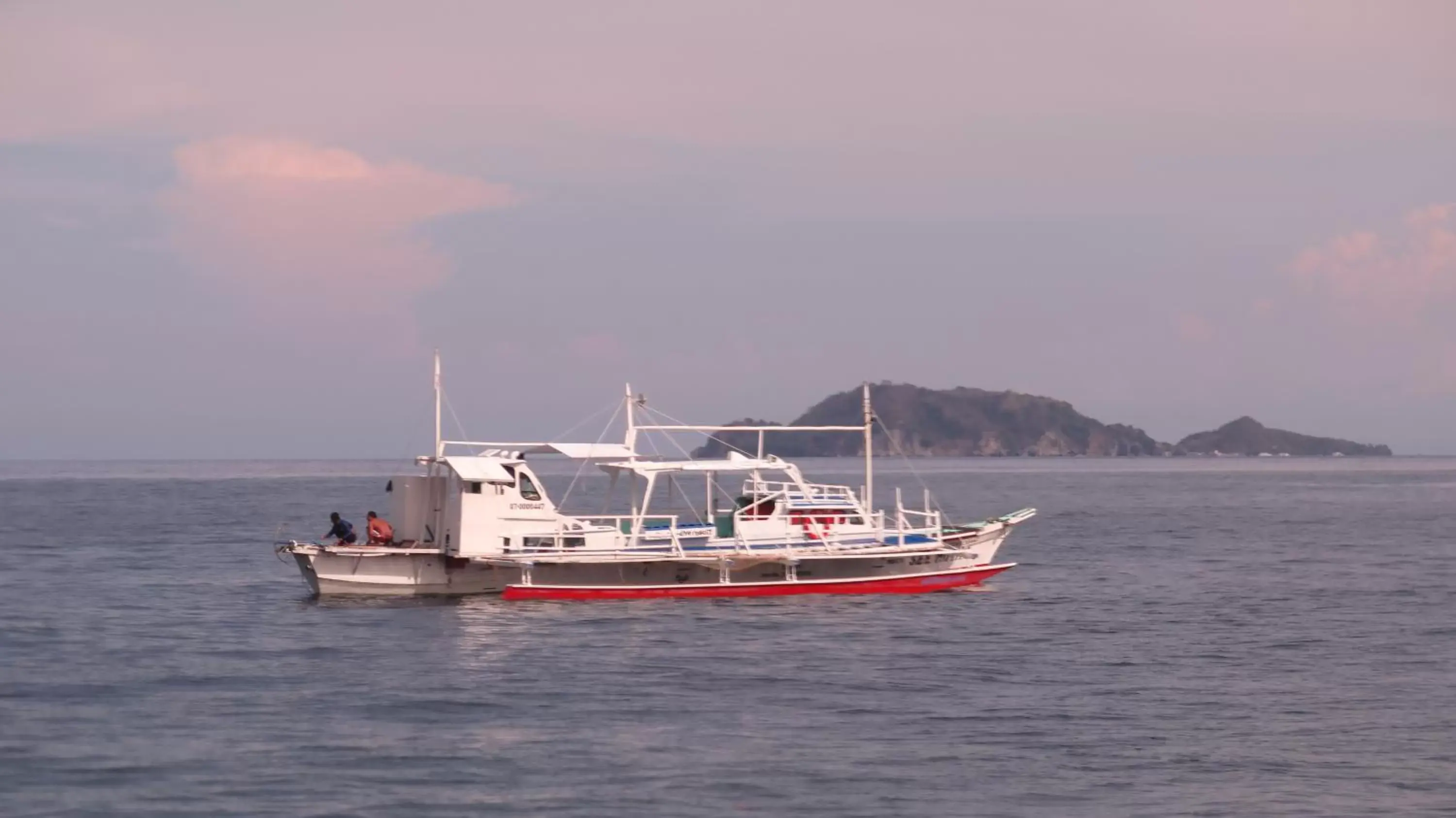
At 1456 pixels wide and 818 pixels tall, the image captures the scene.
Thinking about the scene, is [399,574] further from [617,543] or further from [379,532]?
[617,543]

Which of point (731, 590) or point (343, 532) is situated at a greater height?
point (343, 532)

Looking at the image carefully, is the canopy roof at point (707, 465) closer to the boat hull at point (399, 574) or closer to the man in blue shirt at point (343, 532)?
the boat hull at point (399, 574)

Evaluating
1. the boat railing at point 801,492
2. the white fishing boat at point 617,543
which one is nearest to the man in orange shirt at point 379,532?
the white fishing boat at point 617,543

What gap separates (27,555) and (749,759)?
4639 centimetres

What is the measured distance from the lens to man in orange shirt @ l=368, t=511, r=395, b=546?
39.1 meters

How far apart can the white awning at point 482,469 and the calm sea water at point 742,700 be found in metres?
3.17

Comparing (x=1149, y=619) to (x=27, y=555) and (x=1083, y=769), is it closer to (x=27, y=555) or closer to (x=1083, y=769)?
(x=1083, y=769)

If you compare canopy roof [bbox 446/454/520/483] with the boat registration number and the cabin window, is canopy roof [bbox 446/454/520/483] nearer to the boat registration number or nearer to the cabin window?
the cabin window

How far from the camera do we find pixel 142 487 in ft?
494

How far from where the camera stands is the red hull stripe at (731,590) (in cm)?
3847

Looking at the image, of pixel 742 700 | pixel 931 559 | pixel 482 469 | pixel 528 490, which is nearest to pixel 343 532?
pixel 482 469

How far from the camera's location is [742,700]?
86.1ft

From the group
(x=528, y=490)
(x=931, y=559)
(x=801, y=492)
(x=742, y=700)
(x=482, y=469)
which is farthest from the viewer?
(x=931, y=559)

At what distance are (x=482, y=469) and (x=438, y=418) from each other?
2755 millimetres
